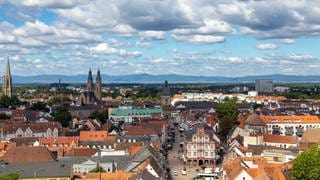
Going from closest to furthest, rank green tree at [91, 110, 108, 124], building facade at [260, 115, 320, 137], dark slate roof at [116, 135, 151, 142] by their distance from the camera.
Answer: dark slate roof at [116, 135, 151, 142], building facade at [260, 115, 320, 137], green tree at [91, 110, 108, 124]

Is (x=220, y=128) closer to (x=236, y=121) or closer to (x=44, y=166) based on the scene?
(x=236, y=121)

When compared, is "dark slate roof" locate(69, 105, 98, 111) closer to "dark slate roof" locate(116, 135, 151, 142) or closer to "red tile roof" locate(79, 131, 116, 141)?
"red tile roof" locate(79, 131, 116, 141)

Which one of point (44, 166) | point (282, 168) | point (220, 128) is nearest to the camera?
point (282, 168)

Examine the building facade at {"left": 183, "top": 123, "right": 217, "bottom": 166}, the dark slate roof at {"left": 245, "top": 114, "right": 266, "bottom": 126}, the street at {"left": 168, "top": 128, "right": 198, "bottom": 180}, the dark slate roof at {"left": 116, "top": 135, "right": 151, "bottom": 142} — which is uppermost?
the dark slate roof at {"left": 245, "top": 114, "right": 266, "bottom": 126}

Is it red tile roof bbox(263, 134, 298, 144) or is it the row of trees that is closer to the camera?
red tile roof bbox(263, 134, 298, 144)

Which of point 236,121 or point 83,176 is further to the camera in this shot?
point 236,121

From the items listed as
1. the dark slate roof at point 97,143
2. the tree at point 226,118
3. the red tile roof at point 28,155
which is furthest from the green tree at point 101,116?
the red tile roof at point 28,155

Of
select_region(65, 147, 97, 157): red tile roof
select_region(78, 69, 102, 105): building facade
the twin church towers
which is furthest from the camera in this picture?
the twin church towers

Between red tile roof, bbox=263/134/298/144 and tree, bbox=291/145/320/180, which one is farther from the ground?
tree, bbox=291/145/320/180

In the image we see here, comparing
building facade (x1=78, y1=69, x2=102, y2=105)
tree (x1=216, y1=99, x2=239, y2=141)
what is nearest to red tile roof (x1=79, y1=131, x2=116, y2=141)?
tree (x1=216, y1=99, x2=239, y2=141)

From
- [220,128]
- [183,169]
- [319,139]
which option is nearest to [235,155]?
[183,169]
